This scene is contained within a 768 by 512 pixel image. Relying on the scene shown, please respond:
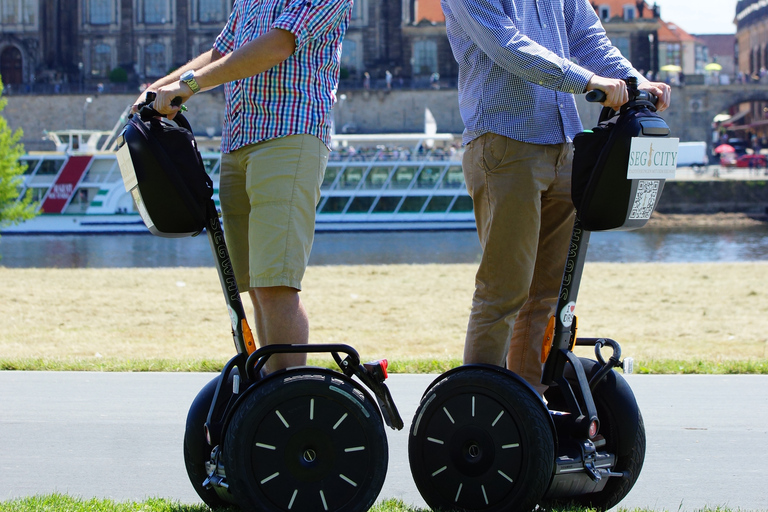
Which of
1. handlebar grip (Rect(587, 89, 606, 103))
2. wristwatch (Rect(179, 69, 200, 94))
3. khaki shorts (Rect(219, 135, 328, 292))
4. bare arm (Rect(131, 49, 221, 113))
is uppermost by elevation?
bare arm (Rect(131, 49, 221, 113))

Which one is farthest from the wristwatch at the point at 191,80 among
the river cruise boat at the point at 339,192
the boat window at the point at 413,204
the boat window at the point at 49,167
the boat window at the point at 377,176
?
the boat window at the point at 49,167

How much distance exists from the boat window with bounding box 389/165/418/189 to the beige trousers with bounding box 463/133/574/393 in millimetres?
37182

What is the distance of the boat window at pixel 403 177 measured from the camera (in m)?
39.9

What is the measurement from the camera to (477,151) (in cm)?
272

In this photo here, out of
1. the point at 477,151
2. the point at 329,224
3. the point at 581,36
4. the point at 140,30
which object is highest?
the point at 140,30

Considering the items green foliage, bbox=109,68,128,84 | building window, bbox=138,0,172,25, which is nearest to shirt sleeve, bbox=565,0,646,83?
green foliage, bbox=109,68,128,84

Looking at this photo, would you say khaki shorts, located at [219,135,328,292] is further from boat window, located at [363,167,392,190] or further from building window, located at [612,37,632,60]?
building window, located at [612,37,632,60]

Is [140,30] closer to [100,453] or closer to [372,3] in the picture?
[372,3]

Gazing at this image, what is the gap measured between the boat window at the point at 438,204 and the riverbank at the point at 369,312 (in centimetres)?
2418

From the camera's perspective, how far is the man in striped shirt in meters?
2.57

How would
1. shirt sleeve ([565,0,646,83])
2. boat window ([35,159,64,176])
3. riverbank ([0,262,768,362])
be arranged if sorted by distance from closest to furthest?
shirt sleeve ([565,0,646,83]), riverbank ([0,262,768,362]), boat window ([35,159,64,176])

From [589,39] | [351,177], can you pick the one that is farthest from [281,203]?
[351,177]

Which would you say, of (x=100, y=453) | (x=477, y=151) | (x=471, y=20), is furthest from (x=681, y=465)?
(x=100, y=453)

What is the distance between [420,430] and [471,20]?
118 centimetres
